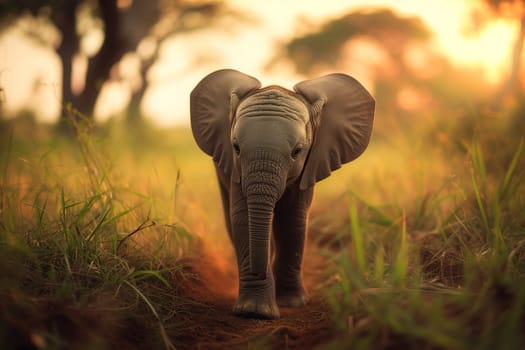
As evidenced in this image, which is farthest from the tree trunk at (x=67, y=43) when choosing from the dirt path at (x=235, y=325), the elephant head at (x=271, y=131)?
the dirt path at (x=235, y=325)

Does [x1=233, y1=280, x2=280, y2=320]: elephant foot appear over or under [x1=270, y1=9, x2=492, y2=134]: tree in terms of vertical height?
under

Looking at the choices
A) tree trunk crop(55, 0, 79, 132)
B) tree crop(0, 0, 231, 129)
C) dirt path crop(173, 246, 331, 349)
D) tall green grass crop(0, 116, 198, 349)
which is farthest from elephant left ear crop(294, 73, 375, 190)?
tree trunk crop(55, 0, 79, 132)

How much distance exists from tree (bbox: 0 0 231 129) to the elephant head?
2.56 m

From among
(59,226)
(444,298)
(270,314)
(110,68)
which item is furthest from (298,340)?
(110,68)

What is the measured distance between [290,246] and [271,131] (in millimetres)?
1065

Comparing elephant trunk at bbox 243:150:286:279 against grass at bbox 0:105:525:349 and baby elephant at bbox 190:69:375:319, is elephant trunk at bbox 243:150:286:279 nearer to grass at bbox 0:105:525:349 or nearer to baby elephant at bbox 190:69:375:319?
baby elephant at bbox 190:69:375:319

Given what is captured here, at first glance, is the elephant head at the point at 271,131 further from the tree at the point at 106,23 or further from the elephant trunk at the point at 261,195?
the tree at the point at 106,23

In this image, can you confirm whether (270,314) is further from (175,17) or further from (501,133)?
(175,17)

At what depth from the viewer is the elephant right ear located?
3430mm

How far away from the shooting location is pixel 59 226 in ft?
10.4

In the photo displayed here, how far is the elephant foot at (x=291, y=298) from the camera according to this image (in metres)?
3.66

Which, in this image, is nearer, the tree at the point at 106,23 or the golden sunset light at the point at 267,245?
the golden sunset light at the point at 267,245

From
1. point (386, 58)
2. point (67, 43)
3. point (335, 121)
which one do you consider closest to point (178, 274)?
point (335, 121)

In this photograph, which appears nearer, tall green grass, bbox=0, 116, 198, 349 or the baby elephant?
tall green grass, bbox=0, 116, 198, 349
